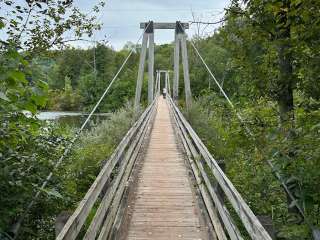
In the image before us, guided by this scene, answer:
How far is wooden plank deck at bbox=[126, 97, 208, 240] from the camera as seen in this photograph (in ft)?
13.6

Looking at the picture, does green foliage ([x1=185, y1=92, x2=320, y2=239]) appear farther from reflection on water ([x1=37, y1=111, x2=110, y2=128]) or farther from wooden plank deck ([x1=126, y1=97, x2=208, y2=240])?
reflection on water ([x1=37, y1=111, x2=110, y2=128])

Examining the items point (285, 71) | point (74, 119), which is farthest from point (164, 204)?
point (74, 119)

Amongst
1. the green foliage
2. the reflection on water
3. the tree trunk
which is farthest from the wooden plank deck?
the reflection on water

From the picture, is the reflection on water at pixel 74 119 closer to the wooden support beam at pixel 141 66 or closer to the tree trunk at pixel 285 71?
the wooden support beam at pixel 141 66

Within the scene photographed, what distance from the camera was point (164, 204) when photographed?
16.6 ft

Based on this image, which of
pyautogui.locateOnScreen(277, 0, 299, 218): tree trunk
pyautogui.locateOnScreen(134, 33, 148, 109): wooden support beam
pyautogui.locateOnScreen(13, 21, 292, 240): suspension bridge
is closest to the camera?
pyautogui.locateOnScreen(13, 21, 292, 240): suspension bridge

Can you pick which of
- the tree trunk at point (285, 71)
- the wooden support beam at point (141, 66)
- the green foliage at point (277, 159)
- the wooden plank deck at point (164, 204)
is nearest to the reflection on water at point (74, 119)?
the wooden plank deck at point (164, 204)

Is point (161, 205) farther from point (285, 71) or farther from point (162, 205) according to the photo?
point (285, 71)

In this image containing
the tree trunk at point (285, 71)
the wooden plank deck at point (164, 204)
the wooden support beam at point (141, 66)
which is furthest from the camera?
the wooden support beam at point (141, 66)

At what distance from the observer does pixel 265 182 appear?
16.1 feet

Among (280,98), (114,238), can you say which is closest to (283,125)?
(280,98)

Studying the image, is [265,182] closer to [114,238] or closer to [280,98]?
[280,98]

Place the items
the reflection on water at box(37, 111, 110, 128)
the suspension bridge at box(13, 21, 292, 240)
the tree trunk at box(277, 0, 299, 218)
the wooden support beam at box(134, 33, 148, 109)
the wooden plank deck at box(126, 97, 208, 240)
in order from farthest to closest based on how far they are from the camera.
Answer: the wooden support beam at box(134, 33, 148, 109), the reflection on water at box(37, 111, 110, 128), the wooden plank deck at box(126, 97, 208, 240), the tree trunk at box(277, 0, 299, 218), the suspension bridge at box(13, 21, 292, 240)

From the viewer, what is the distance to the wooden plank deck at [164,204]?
4140 mm
